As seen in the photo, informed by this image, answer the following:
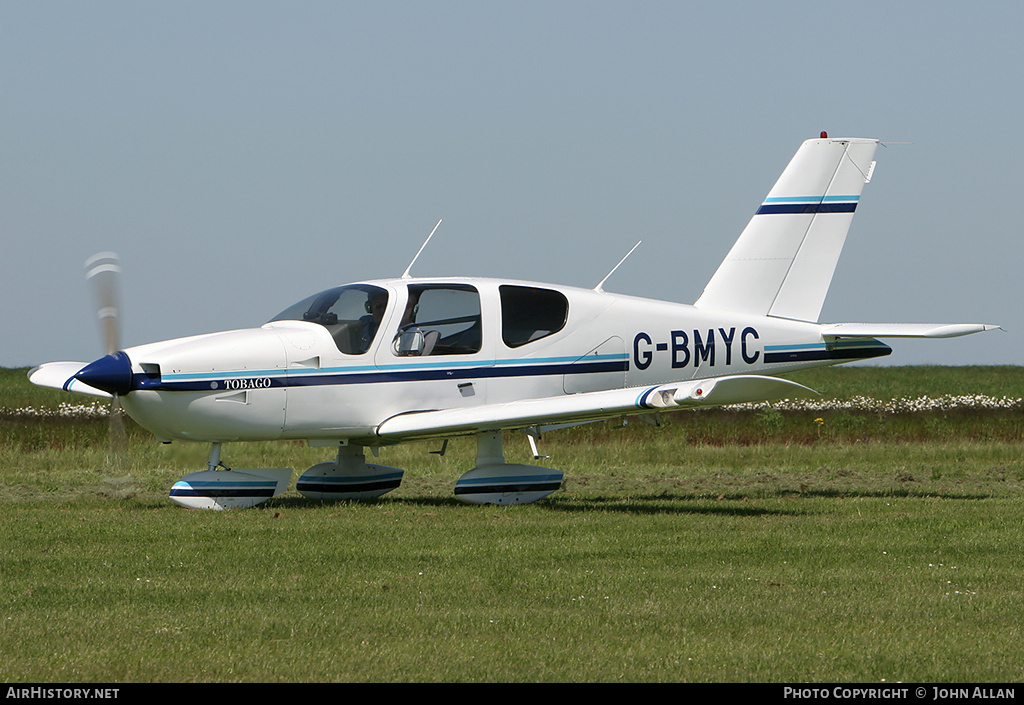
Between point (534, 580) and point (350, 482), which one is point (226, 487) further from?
point (534, 580)

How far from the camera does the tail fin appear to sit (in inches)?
582

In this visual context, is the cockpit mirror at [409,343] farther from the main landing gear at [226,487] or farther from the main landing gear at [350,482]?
the main landing gear at [226,487]

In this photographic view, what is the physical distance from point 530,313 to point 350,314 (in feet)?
6.67

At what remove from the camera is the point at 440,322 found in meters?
12.8

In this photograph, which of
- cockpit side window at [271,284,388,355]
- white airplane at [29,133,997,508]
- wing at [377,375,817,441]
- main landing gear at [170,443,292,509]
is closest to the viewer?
wing at [377,375,817,441]

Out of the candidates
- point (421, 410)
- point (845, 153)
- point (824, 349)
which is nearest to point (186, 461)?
point (421, 410)

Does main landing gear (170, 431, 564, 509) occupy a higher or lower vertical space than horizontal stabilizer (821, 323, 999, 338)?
lower

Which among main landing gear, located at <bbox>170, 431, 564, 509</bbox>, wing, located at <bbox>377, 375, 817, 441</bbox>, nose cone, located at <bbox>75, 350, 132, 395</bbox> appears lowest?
main landing gear, located at <bbox>170, 431, 564, 509</bbox>

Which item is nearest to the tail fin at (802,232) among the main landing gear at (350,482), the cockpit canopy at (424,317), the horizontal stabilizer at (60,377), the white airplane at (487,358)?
the white airplane at (487,358)

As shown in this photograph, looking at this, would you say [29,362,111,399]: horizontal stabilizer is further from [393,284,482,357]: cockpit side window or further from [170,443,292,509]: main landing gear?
[393,284,482,357]: cockpit side window

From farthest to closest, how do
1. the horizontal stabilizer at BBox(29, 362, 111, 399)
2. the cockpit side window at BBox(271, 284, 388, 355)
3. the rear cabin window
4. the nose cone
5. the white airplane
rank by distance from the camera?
1. the horizontal stabilizer at BBox(29, 362, 111, 399)
2. the rear cabin window
3. the cockpit side window at BBox(271, 284, 388, 355)
4. the white airplane
5. the nose cone

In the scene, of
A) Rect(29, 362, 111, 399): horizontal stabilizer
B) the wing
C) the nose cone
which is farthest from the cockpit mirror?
Rect(29, 362, 111, 399): horizontal stabilizer

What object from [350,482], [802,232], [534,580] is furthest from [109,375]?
[802,232]

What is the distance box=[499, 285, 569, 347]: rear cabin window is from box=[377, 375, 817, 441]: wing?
32.0 inches
